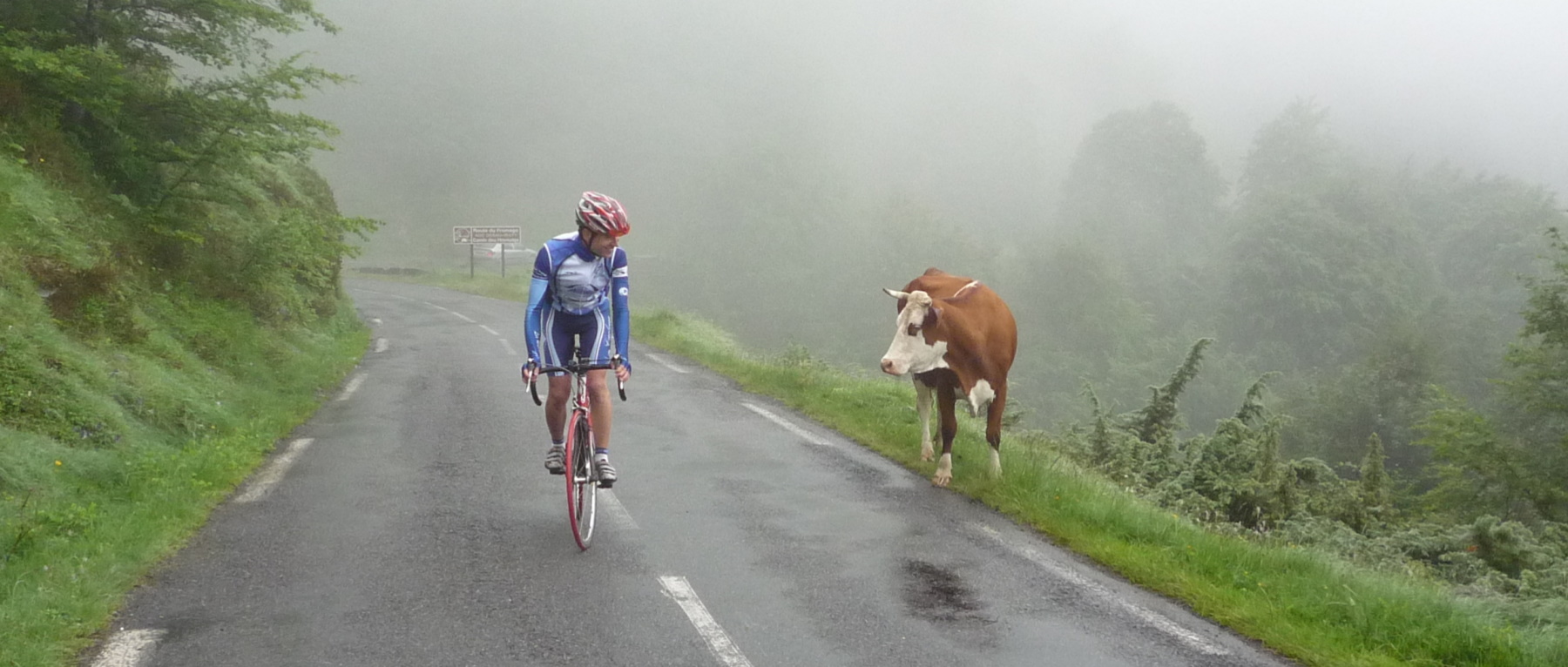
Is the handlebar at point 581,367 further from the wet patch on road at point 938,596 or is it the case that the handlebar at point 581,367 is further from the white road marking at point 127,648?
the white road marking at point 127,648

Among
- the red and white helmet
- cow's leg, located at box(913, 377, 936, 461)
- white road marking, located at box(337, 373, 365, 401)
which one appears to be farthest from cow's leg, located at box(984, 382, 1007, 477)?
white road marking, located at box(337, 373, 365, 401)

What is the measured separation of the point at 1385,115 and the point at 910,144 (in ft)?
134

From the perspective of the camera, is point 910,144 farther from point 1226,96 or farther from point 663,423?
point 663,423

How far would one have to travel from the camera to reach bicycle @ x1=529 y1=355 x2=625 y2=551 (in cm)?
584

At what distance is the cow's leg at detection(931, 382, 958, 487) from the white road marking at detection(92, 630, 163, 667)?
5500mm

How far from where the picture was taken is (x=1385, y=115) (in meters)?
84.1

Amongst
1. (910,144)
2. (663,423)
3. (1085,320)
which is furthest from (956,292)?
(910,144)

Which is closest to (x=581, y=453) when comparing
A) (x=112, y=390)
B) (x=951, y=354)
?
(x=951, y=354)

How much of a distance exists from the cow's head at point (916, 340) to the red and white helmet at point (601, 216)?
2681 mm

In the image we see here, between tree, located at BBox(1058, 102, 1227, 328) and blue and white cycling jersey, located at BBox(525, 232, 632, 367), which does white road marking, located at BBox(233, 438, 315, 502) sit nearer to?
blue and white cycling jersey, located at BBox(525, 232, 632, 367)

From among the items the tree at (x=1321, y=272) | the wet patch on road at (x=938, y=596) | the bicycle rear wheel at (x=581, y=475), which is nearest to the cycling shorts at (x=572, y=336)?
the bicycle rear wheel at (x=581, y=475)

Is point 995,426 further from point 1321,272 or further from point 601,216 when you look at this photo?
point 1321,272

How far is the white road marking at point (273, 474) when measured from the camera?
7.18m

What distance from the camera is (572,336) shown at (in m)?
6.31
